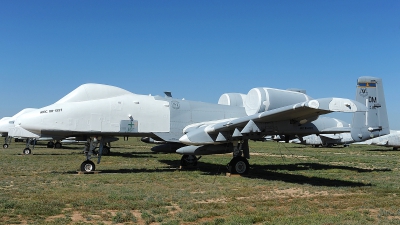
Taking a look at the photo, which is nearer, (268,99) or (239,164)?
(268,99)

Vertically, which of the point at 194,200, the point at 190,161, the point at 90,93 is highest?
the point at 90,93

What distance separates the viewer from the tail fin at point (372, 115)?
60.1 feet

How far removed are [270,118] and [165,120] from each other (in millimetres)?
5186

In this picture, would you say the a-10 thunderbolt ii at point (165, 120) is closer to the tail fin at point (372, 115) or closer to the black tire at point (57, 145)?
the tail fin at point (372, 115)

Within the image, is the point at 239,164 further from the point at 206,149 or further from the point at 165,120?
the point at 165,120

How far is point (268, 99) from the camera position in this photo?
15.6 m

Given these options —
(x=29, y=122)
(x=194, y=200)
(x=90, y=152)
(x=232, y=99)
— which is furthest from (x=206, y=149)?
(x=29, y=122)

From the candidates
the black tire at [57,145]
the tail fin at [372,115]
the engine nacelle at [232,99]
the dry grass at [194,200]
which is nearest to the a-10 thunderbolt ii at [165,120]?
the tail fin at [372,115]

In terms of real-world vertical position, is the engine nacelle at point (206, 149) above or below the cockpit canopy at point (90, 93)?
below

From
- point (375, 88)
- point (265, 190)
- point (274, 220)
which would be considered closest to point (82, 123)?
point (265, 190)

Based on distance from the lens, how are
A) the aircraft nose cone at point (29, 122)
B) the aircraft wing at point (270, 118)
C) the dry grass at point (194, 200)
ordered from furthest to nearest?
the aircraft nose cone at point (29, 122) → the aircraft wing at point (270, 118) → the dry grass at point (194, 200)

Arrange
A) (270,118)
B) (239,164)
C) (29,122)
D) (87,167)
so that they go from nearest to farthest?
(270,118) → (29,122) → (239,164) → (87,167)

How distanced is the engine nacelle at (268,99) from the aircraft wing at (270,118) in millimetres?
1491

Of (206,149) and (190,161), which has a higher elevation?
(206,149)
